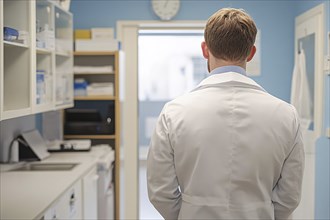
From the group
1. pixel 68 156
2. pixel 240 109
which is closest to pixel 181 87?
pixel 68 156

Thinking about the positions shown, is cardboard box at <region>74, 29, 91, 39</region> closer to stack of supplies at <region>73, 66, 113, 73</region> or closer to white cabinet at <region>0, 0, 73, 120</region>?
stack of supplies at <region>73, 66, 113, 73</region>

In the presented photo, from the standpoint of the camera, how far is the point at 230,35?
150 centimetres

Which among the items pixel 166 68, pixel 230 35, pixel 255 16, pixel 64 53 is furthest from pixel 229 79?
pixel 166 68

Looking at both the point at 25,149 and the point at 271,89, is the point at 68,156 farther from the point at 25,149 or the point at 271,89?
the point at 271,89

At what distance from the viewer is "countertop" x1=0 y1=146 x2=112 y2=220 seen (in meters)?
2.20

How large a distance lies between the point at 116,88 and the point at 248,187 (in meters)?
3.14

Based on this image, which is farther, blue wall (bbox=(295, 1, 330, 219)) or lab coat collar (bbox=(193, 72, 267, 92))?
blue wall (bbox=(295, 1, 330, 219))

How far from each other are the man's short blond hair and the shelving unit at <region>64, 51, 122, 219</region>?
9.97 feet

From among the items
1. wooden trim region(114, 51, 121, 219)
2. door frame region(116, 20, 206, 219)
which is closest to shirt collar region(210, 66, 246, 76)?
wooden trim region(114, 51, 121, 219)

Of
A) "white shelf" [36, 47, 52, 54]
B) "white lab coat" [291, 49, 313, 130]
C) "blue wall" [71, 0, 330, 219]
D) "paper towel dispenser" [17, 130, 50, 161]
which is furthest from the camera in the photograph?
"blue wall" [71, 0, 330, 219]

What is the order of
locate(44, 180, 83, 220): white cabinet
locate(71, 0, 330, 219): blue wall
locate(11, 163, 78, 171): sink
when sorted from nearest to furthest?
locate(44, 180, 83, 220): white cabinet, locate(11, 163, 78, 171): sink, locate(71, 0, 330, 219): blue wall

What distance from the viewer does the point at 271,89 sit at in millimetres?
4824

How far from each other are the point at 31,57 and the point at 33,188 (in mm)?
757

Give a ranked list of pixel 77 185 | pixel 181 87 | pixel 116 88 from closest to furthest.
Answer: pixel 77 185, pixel 116 88, pixel 181 87
